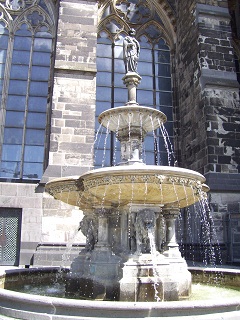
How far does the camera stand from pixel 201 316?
3.17 meters

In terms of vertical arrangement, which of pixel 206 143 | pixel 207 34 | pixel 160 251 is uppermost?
pixel 207 34

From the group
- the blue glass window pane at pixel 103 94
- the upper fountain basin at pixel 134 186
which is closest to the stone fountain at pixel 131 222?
the upper fountain basin at pixel 134 186

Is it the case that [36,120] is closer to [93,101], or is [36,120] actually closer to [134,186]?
[93,101]

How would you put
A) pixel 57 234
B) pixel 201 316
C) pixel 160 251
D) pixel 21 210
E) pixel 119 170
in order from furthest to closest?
pixel 21 210, pixel 57 234, pixel 160 251, pixel 119 170, pixel 201 316

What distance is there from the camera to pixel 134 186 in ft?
13.9

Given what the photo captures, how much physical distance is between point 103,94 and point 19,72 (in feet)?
8.88

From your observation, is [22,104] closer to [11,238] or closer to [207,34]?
[11,238]

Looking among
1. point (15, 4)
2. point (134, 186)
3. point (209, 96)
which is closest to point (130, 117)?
point (134, 186)

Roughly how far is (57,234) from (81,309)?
5.75 meters

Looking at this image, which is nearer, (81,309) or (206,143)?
(81,309)

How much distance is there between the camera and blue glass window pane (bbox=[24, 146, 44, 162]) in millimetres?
10891

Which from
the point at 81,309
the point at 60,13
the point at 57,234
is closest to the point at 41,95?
the point at 60,13

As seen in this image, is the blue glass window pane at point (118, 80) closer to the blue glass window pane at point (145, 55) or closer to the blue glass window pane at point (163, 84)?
the blue glass window pane at point (145, 55)

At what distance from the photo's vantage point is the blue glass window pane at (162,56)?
513 inches
